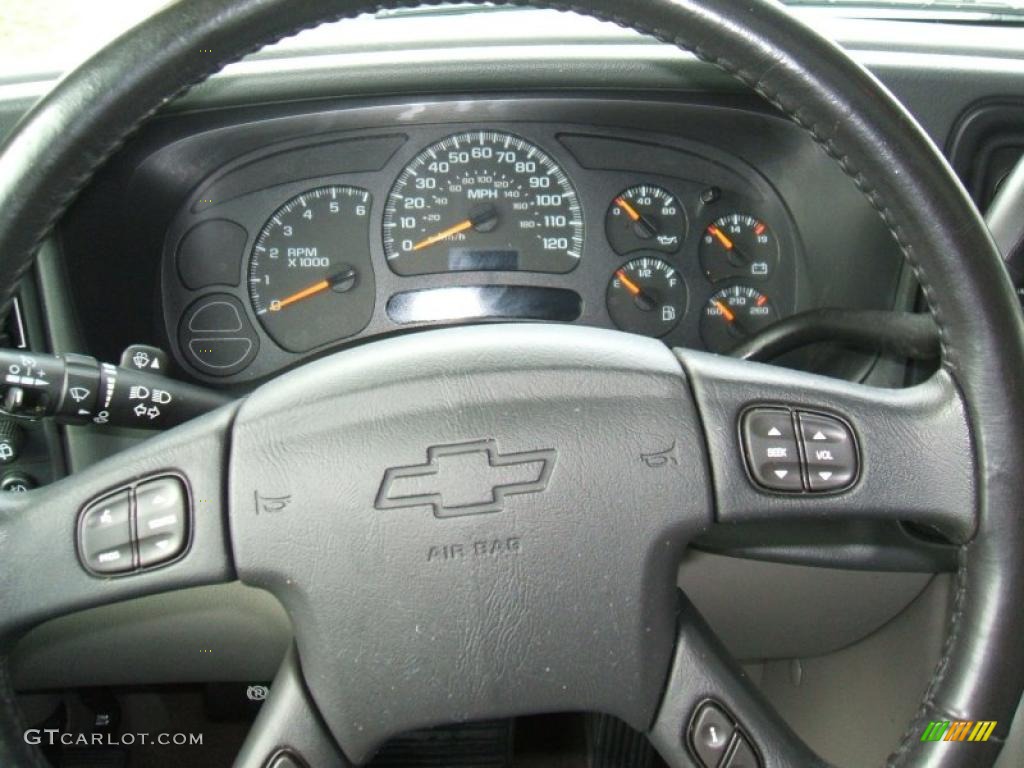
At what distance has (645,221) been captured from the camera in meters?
1.99

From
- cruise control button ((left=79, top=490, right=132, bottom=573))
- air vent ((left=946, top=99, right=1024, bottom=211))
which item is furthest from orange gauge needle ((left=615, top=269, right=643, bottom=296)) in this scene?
cruise control button ((left=79, top=490, right=132, bottom=573))

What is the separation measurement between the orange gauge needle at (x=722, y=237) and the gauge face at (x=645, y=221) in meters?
0.05

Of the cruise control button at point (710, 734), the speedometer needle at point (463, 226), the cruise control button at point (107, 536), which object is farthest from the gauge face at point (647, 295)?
the cruise control button at point (107, 536)

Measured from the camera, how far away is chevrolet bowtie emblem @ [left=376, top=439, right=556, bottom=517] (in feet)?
3.32

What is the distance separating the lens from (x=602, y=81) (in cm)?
178

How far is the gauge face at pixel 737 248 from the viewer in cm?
200

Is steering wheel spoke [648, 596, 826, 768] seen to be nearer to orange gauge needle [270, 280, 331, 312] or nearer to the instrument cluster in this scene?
the instrument cluster

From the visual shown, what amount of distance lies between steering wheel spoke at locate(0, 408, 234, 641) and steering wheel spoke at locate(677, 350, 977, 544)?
1.53 feet

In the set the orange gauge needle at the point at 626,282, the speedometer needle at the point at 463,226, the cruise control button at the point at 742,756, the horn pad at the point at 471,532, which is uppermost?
the speedometer needle at the point at 463,226

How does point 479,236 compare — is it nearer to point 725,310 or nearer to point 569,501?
point 725,310

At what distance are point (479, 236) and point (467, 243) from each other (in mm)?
24

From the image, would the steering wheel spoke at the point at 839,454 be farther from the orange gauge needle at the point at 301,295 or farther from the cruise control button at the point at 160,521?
A: the orange gauge needle at the point at 301,295

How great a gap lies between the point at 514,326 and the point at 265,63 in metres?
0.84
